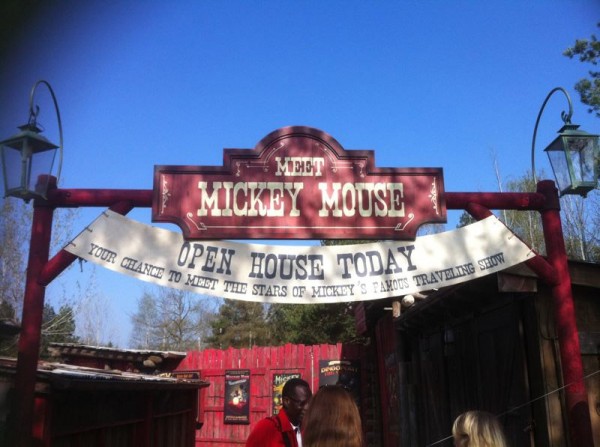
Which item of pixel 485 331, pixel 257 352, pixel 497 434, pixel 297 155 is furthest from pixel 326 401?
pixel 257 352

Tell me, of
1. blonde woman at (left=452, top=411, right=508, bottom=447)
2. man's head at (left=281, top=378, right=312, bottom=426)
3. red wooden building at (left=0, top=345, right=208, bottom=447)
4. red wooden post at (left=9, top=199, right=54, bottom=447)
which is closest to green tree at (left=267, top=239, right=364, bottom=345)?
red wooden building at (left=0, top=345, right=208, bottom=447)

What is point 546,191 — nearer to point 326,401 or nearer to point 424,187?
point 424,187

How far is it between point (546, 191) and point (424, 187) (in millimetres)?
1239

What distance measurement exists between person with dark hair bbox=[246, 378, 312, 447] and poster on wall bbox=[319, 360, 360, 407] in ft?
44.7

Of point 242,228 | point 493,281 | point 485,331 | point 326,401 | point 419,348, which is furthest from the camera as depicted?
point 419,348

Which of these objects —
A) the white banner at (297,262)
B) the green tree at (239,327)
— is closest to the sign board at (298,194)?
the white banner at (297,262)

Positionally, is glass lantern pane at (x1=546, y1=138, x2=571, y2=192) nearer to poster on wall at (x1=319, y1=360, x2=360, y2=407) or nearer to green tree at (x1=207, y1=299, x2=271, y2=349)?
poster on wall at (x1=319, y1=360, x2=360, y2=407)

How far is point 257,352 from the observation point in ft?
59.3

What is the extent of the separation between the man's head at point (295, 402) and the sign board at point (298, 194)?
1.86 metres

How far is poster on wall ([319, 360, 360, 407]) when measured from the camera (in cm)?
1695

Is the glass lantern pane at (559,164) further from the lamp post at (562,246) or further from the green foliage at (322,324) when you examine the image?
the green foliage at (322,324)

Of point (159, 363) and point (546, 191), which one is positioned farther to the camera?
point (159, 363)

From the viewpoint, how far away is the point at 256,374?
58.4 ft

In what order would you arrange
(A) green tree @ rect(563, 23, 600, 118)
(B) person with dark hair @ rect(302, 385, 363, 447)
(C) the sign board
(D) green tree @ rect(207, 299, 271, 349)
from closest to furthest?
(B) person with dark hair @ rect(302, 385, 363, 447) → (C) the sign board → (A) green tree @ rect(563, 23, 600, 118) → (D) green tree @ rect(207, 299, 271, 349)
